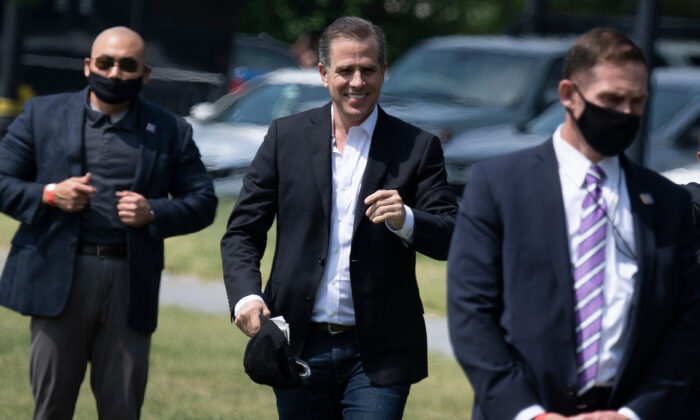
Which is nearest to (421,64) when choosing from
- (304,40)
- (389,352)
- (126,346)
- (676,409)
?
(126,346)

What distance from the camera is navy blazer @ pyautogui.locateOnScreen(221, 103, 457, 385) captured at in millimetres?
4801

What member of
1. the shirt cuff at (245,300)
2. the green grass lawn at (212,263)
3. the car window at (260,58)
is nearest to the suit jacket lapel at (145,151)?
the shirt cuff at (245,300)

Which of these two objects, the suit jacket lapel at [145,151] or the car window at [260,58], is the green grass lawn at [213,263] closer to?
the suit jacket lapel at [145,151]

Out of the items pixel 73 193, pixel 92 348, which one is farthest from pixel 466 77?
pixel 73 193

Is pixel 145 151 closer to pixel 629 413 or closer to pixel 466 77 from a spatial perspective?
pixel 629 413

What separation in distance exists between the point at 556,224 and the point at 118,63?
277 centimetres

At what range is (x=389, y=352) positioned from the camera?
484cm

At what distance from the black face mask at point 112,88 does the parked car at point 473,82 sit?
798cm

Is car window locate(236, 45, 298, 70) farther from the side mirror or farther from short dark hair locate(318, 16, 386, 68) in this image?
short dark hair locate(318, 16, 386, 68)

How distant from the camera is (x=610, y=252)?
3.79m

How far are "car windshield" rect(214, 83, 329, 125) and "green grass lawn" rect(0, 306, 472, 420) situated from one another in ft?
18.5

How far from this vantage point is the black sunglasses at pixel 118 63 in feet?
19.7

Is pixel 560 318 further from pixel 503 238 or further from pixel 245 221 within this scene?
pixel 245 221

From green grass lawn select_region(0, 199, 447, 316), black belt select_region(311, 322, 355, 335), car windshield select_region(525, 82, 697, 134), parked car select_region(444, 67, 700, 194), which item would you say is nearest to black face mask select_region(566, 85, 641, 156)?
black belt select_region(311, 322, 355, 335)
